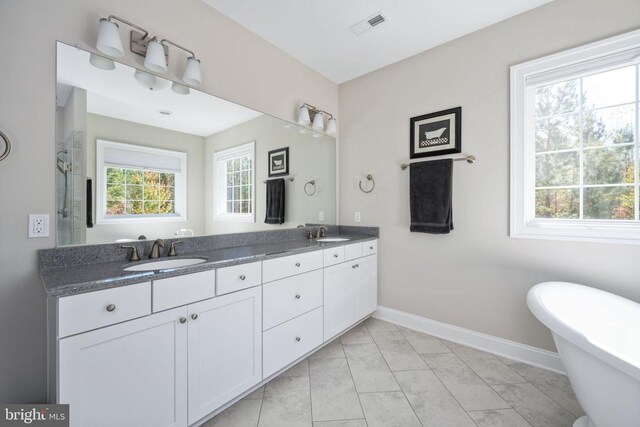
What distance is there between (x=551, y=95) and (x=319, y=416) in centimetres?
269

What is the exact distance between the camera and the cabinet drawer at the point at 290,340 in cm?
167

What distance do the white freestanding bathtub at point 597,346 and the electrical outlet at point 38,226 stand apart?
245 cm

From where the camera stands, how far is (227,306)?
56.9 inches

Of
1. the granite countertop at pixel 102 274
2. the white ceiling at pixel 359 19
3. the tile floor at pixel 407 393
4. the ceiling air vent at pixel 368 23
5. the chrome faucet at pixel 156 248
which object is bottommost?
the tile floor at pixel 407 393

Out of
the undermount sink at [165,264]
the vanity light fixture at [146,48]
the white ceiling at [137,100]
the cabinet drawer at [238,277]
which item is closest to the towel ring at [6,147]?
the white ceiling at [137,100]

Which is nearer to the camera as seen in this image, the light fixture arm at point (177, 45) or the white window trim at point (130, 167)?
the white window trim at point (130, 167)

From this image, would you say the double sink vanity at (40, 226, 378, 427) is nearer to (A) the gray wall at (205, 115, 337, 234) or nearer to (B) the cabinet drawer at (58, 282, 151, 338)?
(B) the cabinet drawer at (58, 282, 151, 338)

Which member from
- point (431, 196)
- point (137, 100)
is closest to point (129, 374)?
point (137, 100)

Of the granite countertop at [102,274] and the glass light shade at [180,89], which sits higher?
the glass light shade at [180,89]

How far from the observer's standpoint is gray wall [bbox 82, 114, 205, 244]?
1.46m

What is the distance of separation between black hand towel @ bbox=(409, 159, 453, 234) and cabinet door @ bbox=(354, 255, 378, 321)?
1.78 ft

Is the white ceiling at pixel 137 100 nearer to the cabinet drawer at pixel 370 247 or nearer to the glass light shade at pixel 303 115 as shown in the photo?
the glass light shade at pixel 303 115

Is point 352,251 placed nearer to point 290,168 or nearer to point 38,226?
point 290,168

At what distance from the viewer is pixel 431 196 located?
7.72 feet
